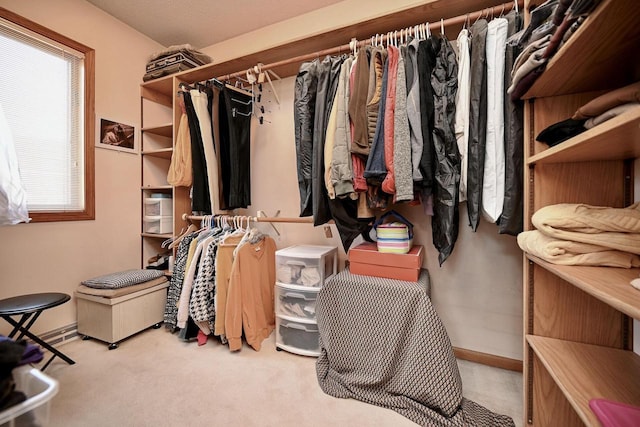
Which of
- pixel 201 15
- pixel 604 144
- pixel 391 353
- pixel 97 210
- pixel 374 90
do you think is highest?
pixel 201 15

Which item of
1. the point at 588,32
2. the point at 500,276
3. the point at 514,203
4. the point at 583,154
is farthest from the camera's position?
the point at 500,276

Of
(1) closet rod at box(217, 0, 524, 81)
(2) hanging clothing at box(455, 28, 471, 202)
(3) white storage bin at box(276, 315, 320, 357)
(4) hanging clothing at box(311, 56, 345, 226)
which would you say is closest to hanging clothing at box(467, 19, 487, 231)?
(2) hanging clothing at box(455, 28, 471, 202)

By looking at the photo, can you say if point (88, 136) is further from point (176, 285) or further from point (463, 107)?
point (463, 107)

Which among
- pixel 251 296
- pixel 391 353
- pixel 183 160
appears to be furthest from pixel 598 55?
pixel 183 160

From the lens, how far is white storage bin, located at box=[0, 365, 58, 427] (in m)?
0.39

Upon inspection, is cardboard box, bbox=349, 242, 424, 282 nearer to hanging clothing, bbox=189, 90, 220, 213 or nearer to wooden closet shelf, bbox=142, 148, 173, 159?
hanging clothing, bbox=189, 90, 220, 213

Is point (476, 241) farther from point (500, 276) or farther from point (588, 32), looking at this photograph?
point (588, 32)

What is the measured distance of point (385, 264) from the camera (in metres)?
1.44

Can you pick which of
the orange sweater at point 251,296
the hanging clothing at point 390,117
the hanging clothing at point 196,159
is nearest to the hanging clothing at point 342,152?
the hanging clothing at point 390,117

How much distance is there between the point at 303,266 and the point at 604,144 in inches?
57.4

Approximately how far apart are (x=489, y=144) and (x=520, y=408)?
1.28 metres

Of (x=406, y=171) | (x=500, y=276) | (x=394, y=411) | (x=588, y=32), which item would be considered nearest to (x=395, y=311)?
(x=394, y=411)

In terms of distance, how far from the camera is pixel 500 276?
1.60 metres

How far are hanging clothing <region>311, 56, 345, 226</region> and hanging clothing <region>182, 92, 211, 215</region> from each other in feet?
3.24
